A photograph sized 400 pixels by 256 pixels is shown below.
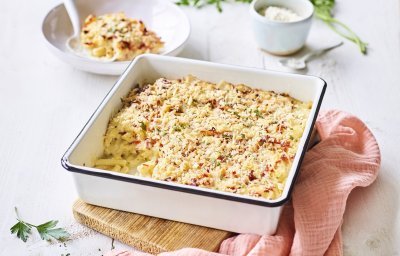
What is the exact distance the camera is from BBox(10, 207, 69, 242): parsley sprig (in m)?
2.25

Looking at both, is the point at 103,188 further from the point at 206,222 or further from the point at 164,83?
the point at 164,83

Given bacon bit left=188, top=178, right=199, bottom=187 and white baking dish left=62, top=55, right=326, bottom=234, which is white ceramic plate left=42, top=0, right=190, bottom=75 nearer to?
white baking dish left=62, top=55, right=326, bottom=234

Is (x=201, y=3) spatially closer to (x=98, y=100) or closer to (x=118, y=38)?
(x=118, y=38)

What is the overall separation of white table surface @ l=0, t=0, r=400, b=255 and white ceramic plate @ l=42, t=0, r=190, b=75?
11 cm

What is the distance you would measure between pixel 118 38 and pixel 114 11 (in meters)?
0.50

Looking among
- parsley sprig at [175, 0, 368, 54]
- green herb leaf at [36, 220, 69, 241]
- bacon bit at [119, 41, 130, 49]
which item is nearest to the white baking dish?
green herb leaf at [36, 220, 69, 241]

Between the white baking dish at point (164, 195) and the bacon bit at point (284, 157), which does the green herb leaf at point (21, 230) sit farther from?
the bacon bit at point (284, 157)

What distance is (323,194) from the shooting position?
225cm

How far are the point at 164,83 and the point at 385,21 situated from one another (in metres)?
1.57

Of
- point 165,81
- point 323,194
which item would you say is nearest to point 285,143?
point 323,194

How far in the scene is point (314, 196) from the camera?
7.35 feet

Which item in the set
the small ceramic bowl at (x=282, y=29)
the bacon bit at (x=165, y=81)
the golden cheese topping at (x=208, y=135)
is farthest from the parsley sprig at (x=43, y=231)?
the small ceramic bowl at (x=282, y=29)

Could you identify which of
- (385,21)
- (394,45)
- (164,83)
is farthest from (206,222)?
(385,21)

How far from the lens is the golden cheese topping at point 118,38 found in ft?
9.93
